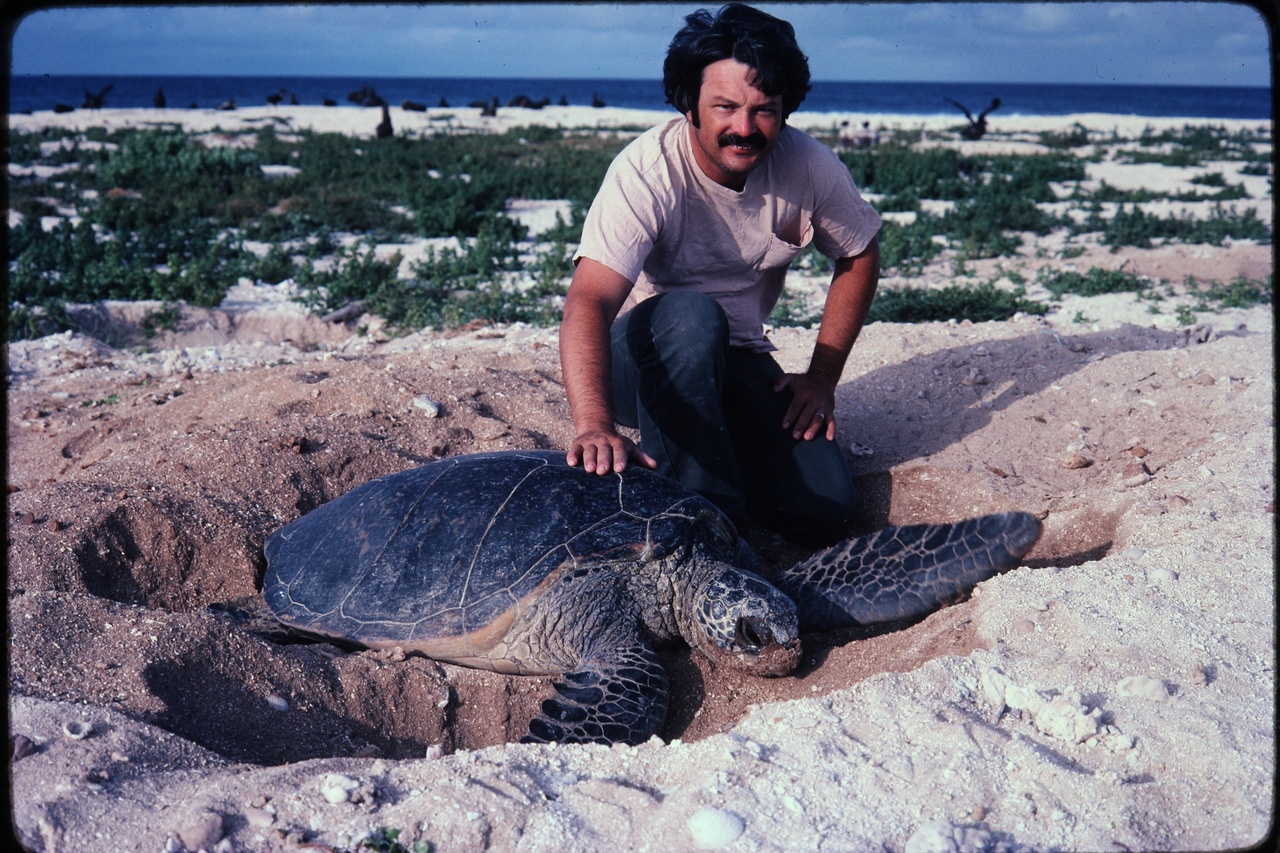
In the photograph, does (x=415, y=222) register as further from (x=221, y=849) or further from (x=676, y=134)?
(x=221, y=849)

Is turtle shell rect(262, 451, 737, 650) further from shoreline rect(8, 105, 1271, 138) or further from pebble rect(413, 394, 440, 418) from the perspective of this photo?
shoreline rect(8, 105, 1271, 138)

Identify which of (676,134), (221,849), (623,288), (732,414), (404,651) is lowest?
(404,651)

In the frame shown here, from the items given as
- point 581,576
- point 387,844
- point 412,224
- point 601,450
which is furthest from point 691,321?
point 412,224

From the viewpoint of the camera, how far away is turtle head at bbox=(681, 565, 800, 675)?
2334 millimetres

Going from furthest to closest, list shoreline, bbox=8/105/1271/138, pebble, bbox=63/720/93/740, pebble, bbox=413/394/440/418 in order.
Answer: shoreline, bbox=8/105/1271/138, pebble, bbox=413/394/440/418, pebble, bbox=63/720/93/740

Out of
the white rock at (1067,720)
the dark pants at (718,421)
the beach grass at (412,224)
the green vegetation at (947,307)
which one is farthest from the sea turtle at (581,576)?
the green vegetation at (947,307)

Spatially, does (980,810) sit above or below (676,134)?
below

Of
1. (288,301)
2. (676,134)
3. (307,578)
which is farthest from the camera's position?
(288,301)

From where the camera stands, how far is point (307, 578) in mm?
2729

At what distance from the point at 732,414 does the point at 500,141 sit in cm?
1711

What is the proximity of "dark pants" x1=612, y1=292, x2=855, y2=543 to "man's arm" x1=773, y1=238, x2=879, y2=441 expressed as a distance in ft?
0.18

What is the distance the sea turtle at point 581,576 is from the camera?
2416mm

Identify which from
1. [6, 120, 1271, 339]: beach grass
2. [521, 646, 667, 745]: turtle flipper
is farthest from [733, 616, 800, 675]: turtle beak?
[6, 120, 1271, 339]: beach grass

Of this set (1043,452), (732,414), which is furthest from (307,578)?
(1043,452)
